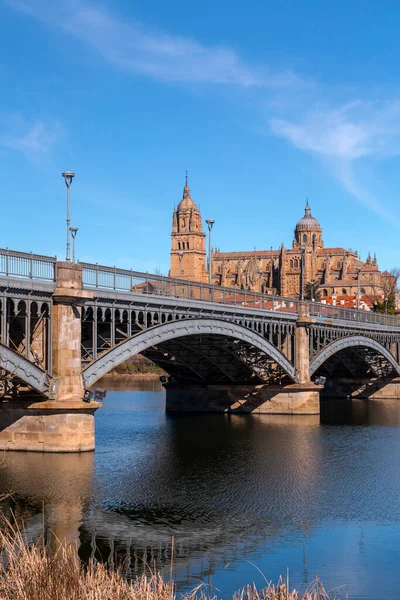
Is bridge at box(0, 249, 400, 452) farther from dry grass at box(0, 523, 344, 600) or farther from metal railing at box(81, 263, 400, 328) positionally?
dry grass at box(0, 523, 344, 600)

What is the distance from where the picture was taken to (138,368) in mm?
125688

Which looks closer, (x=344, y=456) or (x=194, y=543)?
(x=194, y=543)

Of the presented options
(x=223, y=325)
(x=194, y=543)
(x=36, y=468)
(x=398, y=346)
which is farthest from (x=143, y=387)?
(x=194, y=543)

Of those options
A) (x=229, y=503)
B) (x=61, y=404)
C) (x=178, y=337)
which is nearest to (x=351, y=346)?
(x=178, y=337)

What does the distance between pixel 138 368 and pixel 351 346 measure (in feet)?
176

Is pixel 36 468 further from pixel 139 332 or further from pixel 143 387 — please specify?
pixel 143 387

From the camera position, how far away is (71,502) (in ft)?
99.6

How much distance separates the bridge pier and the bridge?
44 millimetres

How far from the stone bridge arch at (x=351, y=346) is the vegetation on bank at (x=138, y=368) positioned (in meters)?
43.8

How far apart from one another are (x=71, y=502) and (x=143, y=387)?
3062 inches

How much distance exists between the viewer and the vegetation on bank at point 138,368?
12494cm

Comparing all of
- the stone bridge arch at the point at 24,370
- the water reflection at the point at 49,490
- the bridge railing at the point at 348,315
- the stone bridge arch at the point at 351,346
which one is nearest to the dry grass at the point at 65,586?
the water reflection at the point at 49,490

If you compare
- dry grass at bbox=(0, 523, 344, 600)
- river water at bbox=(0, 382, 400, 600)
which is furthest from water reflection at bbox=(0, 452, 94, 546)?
dry grass at bbox=(0, 523, 344, 600)

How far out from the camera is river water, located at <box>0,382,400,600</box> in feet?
74.2
